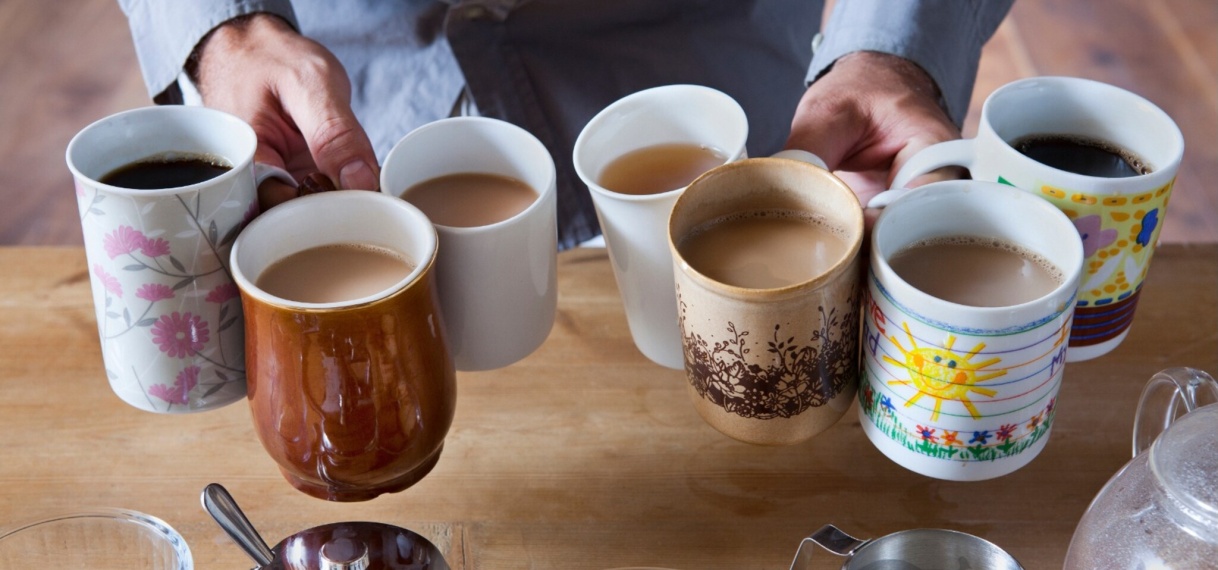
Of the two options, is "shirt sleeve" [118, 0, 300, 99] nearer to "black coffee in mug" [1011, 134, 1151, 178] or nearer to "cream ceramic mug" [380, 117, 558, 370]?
"cream ceramic mug" [380, 117, 558, 370]

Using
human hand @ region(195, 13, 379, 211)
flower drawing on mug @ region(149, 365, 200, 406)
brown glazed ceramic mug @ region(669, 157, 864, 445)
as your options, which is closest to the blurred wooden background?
human hand @ region(195, 13, 379, 211)

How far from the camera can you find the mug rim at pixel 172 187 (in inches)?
24.2

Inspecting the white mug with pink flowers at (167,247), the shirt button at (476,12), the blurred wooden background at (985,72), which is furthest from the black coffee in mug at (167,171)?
the blurred wooden background at (985,72)

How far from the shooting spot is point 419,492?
2.42 feet

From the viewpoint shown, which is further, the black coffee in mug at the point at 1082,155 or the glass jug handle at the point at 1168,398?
the black coffee in mug at the point at 1082,155

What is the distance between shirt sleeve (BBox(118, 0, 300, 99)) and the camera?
0.96 metres

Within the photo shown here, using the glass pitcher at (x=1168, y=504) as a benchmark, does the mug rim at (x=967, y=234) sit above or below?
above

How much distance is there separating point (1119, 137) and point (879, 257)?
0.82ft

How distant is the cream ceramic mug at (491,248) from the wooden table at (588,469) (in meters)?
0.08

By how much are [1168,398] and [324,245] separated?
52 centimetres

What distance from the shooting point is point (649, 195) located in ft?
2.23

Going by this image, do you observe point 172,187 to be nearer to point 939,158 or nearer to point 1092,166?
point 939,158

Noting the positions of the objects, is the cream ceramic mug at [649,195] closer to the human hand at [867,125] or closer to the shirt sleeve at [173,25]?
the human hand at [867,125]

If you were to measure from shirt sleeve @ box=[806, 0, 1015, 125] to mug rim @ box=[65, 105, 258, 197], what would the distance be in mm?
514
